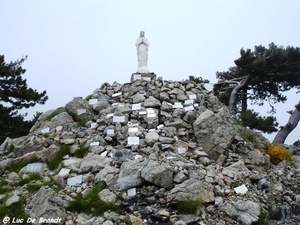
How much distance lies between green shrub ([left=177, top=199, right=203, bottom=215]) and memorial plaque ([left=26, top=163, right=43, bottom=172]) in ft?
14.2

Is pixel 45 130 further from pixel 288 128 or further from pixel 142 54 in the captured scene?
pixel 288 128

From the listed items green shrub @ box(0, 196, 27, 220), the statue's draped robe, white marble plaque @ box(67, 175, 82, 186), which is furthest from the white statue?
Result: green shrub @ box(0, 196, 27, 220)

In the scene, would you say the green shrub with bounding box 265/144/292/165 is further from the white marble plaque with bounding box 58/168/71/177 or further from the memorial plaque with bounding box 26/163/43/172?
the memorial plaque with bounding box 26/163/43/172

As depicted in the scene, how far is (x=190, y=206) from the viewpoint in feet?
21.4

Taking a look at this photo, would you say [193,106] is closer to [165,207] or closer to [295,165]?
[295,165]

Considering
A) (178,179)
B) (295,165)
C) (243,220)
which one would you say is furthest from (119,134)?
(295,165)

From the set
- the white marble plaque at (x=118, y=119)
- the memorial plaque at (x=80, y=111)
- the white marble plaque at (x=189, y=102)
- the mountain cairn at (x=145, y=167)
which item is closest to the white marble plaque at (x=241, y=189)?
the mountain cairn at (x=145, y=167)

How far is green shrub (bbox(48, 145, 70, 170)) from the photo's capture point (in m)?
8.91

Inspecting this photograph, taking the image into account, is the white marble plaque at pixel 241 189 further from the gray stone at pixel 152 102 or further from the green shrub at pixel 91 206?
the gray stone at pixel 152 102

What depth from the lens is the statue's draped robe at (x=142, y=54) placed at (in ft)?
43.8

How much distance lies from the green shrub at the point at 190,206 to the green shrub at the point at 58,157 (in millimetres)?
4007

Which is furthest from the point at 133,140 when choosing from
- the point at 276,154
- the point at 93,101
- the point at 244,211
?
the point at 276,154

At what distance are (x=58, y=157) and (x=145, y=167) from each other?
2987 millimetres

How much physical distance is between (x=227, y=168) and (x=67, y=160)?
4.44 metres
